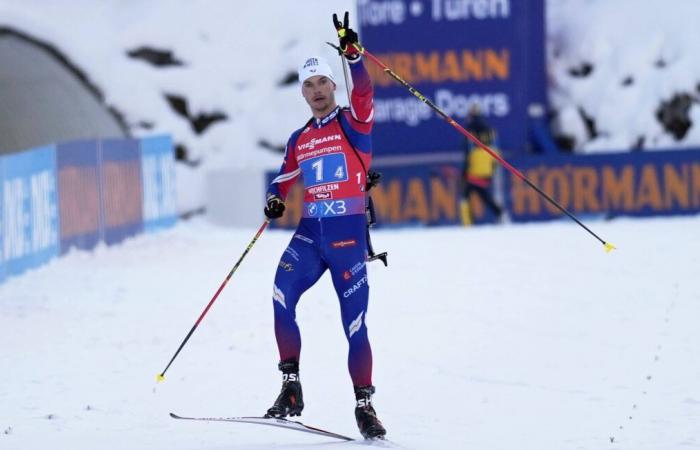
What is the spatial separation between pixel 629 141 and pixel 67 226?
11147 mm

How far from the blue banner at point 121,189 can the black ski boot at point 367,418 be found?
11.5m

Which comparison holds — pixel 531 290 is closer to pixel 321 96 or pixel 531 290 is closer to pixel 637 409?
pixel 637 409

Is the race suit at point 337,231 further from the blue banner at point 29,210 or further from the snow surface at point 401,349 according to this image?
the blue banner at point 29,210

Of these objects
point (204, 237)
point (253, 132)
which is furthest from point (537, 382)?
point (253, 132)

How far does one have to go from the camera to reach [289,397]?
26.8 ft

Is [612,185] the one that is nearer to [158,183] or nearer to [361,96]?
[158,183]

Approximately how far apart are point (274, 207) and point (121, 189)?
38.5 ft

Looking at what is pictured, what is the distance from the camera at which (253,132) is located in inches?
1049

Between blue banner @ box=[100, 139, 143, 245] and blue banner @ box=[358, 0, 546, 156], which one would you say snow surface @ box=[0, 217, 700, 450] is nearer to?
blue banner @ box=[100, 139, 143, 245]

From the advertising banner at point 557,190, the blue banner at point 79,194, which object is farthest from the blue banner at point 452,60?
the blue banner at point 79,194

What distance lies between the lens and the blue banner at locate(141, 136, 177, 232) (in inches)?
842

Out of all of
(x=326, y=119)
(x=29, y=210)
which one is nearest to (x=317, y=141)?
(x=326, y=119)

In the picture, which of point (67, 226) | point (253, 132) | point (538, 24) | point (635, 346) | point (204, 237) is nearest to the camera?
point (635, 346)

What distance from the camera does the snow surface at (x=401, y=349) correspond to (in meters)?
8.81
